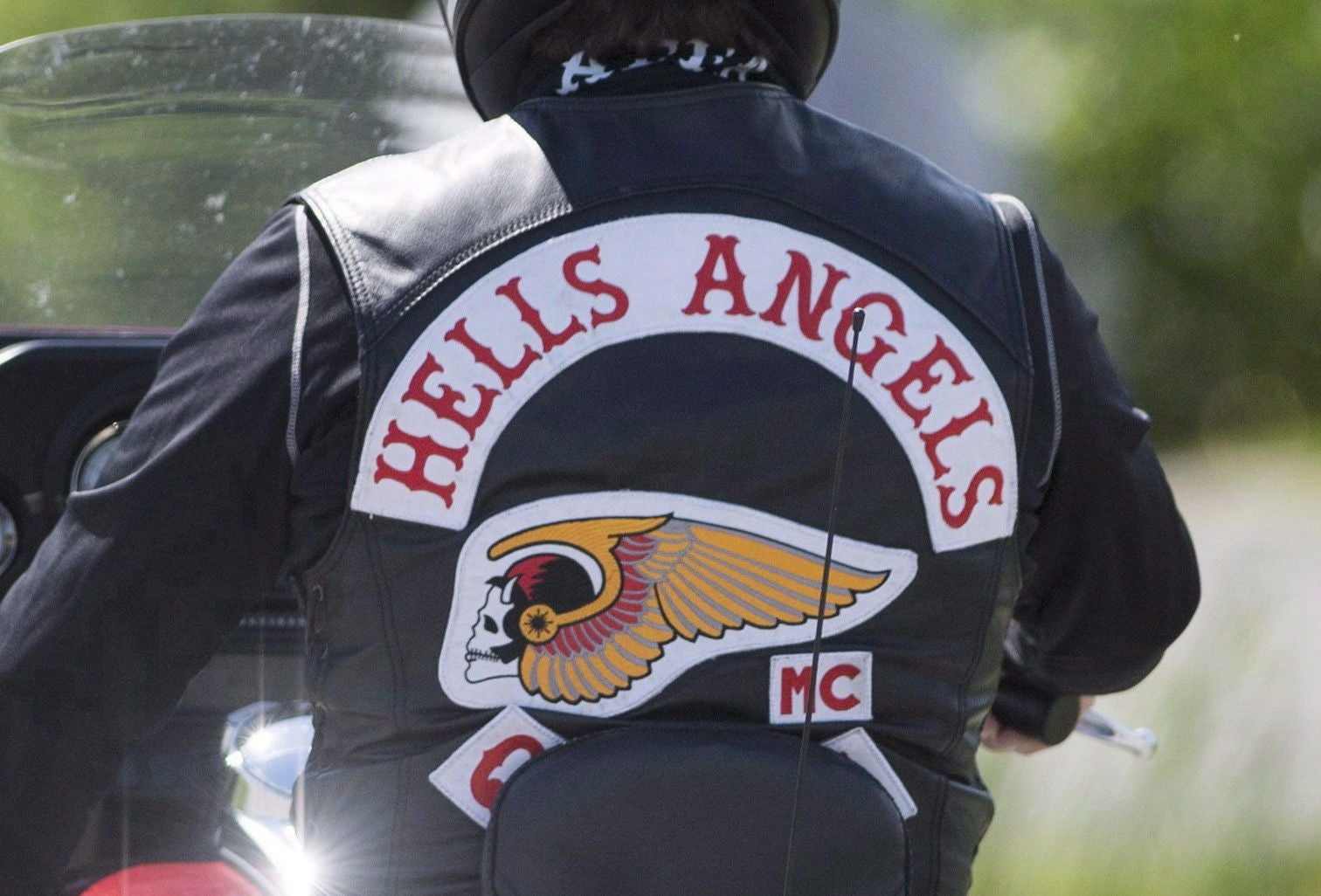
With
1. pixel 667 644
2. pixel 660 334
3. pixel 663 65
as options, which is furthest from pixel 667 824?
pixel 663 65

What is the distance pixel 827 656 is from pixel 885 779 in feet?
0.39

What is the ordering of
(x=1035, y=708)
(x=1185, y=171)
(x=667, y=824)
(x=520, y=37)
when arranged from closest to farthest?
1. (x=667, y=824)
2. (x=520, y=37)
3. (x=1035, y=708)
4. (x=1185, y=171)

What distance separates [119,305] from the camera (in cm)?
192

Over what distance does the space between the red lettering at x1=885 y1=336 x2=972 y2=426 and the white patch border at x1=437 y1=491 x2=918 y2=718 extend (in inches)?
4.6

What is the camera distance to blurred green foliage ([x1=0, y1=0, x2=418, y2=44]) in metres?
10.4

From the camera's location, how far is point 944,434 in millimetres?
1425

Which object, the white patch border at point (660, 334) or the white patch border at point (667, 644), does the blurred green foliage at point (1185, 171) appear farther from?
the white patch border at point (667, 644)

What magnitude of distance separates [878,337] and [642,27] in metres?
0.34

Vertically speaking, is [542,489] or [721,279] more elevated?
[721,279]

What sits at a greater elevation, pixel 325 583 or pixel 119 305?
pixel 119 305

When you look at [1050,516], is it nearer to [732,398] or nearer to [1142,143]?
[732,398]

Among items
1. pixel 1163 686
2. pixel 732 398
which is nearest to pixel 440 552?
pixel 732 398

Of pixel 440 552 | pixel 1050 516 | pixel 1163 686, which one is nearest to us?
pixel 440 552

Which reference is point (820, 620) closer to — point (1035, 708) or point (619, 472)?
point (619, 472)
